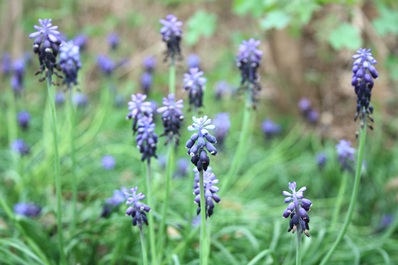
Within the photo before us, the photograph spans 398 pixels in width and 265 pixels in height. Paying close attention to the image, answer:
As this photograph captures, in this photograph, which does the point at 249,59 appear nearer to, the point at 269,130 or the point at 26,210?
the point at 26,210

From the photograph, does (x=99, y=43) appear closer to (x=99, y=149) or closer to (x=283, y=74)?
(x=283, y=74)

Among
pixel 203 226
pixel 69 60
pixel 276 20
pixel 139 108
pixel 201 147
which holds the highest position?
pixel 276 20

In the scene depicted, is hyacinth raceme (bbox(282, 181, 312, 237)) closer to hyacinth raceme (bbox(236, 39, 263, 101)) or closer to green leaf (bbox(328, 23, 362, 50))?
hyacinth raceme (bbox(236, 39, 263, 101))

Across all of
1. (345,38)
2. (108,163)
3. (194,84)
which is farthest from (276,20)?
(108,163)

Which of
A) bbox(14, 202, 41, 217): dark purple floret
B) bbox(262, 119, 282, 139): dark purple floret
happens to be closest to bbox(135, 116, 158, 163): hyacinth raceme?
bbox(14, 202, 41, 217): dark purple floret

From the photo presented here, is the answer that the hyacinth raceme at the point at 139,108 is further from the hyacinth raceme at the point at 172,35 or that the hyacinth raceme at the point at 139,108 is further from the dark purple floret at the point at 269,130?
the dark purple floret at the point at 269,130

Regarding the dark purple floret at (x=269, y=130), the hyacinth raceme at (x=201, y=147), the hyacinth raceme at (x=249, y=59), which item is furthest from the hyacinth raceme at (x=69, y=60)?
the dark purple floret at (x=269, y=130)
